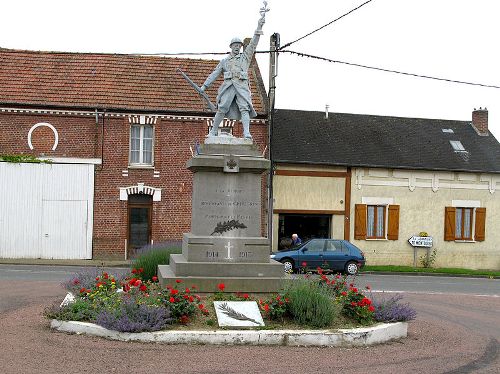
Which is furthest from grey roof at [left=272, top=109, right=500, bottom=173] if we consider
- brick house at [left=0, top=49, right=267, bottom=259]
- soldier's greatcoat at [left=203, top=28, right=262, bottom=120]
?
soldier's greatcoat at [left=203, top=28, right=262, bottom=120]

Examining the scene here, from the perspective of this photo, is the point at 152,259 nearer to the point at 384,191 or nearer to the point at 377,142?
the point at 384,191

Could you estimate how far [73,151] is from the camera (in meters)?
27.7

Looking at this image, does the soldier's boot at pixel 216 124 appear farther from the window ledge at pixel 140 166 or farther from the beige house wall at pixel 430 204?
the beige house wall at pixel 430 204

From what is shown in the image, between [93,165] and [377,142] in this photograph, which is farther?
[377,142]

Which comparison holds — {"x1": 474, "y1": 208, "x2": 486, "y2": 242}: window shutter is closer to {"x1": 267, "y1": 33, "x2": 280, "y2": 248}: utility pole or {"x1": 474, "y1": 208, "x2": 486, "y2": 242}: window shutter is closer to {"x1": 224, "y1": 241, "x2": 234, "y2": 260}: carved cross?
{"x1": 267, "y1": 33, "x2": 280, "y2": 248}: utility pole

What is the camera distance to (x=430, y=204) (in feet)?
103

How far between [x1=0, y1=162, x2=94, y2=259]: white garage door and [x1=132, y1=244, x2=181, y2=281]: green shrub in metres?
13.7

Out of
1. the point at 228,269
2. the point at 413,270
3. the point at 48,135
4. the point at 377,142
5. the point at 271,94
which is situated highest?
the point at 271,94

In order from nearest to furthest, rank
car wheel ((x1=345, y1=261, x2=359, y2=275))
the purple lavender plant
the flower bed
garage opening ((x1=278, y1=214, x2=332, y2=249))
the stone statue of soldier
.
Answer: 1. the flower bed
2. the purple lavender plant
3. the stone statue of soldier
4. car wheel ((x1=345, y1=261, x2=359, y2=275))
5. garage opening ((x1=278, y1=214, x2=332, y2=249))

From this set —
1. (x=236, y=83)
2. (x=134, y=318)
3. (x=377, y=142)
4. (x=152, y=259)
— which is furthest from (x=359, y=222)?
(x=134, y=318)

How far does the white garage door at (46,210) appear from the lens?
27.5 metres

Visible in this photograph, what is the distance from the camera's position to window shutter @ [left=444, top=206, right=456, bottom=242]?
3142cm

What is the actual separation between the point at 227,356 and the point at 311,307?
67.8 inches

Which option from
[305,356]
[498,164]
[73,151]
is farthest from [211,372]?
[498,164]
